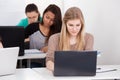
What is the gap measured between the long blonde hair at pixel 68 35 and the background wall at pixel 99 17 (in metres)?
2.14

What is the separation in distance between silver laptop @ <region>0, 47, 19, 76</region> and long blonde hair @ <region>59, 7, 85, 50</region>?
60cm

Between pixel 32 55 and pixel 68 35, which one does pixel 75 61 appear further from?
pixel 32 55

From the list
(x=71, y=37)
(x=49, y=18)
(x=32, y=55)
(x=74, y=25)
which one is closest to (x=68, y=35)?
(x=71, y=37)

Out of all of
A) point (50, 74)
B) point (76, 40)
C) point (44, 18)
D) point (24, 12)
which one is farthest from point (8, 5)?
point (50, 74)

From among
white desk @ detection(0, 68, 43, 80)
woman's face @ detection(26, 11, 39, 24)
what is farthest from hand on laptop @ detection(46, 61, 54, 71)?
woman's face @ detection(26, 11, 39, 24)

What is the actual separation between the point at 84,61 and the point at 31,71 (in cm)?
55

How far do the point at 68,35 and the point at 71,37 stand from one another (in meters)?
0.05

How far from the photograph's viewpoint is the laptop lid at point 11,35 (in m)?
3.11

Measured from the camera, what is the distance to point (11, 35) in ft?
10.3

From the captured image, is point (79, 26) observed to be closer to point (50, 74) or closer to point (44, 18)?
point (50, 74)

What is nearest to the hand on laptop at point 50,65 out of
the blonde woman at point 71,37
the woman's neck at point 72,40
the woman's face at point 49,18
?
the blonde woman at point 71,37

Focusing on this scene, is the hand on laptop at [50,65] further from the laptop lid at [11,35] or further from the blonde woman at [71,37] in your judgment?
the laptop lid at [11,35]

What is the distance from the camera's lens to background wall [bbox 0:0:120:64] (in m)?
4.82

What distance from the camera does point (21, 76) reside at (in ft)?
7.87
